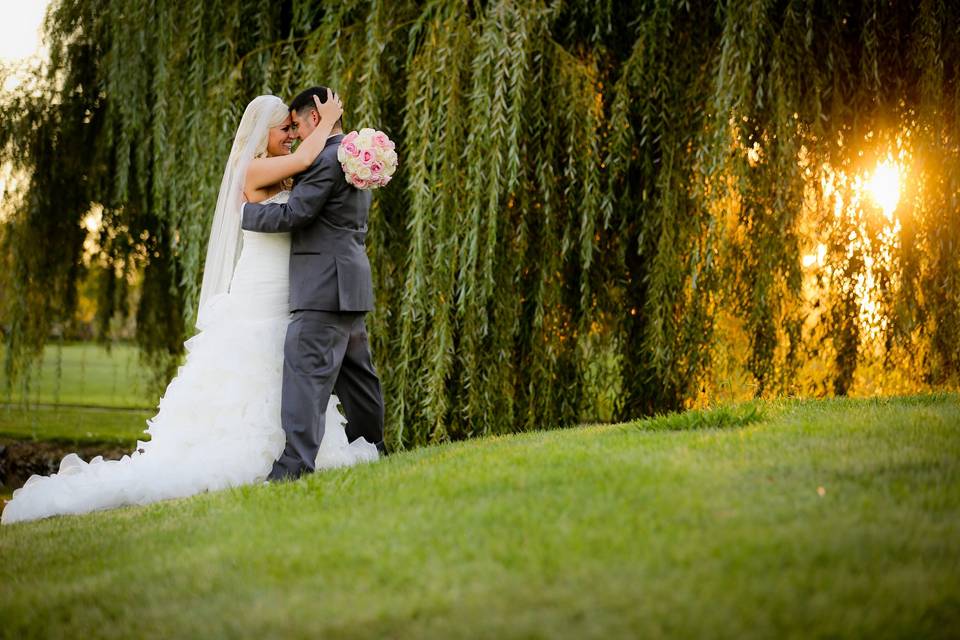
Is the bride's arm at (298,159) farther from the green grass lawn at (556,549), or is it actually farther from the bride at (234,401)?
the green grass lawn at (556,549)

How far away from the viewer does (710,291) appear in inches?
221

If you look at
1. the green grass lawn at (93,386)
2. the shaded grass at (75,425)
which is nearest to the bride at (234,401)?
the green grass lawn at (93,386)

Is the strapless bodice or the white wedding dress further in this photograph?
the strapless bodice

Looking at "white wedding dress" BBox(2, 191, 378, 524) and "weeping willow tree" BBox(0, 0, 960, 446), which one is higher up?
"weeping willow tree" BBox(0, 0, 960, 446)

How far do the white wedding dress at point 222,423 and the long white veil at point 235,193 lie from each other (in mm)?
145

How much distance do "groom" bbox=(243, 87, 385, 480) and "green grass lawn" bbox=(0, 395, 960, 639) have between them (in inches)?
18.1

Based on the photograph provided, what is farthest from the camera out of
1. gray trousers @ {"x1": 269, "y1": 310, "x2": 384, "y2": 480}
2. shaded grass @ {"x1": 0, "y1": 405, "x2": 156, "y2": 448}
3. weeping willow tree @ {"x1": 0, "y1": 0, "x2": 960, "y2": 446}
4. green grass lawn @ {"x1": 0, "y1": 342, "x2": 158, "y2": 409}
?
shaded grass @ {"x1": 0, "y1": 405, "x2": 156, "y2": 448}

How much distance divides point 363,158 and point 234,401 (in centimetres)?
127

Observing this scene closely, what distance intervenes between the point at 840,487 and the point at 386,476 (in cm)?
172

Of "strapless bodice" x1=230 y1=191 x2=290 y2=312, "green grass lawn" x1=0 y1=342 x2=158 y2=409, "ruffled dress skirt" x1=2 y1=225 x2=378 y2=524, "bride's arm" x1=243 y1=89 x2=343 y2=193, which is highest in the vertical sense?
"bride's arm" x1=243 y1=89 x2=343 y2=193

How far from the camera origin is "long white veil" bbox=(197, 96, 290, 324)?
479 centimetres

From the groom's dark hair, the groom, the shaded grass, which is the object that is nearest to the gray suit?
the groom

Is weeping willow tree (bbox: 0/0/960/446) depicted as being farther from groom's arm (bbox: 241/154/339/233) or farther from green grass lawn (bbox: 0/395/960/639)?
green grass lawn (bbox: 0/395/960/639)

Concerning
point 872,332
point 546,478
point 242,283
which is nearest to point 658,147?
point 872,332
